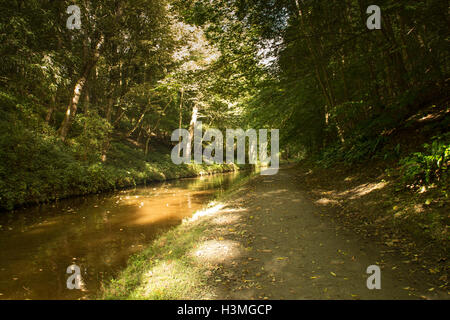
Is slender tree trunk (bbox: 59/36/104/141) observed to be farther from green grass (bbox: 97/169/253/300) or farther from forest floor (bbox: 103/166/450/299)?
green grass (bbox: 97/169/253/300)

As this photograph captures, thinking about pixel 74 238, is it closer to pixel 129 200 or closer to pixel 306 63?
pixel 129 200

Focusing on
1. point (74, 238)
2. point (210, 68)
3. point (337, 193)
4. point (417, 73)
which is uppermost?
point (210, 68)

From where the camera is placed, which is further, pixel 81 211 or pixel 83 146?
pixel 83 146

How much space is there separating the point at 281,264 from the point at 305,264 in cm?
37

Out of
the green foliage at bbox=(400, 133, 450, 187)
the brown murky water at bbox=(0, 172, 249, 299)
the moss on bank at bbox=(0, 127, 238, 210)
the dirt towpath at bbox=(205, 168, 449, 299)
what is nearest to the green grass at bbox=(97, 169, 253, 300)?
the dirt towpath at bbox=(205, 168, 449, 299)

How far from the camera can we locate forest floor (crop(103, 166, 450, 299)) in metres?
2.90

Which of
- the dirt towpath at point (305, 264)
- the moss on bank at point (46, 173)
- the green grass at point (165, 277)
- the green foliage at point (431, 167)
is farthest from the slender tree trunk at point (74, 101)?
the green foliage at point (431, 167)

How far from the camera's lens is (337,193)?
7.25 metres

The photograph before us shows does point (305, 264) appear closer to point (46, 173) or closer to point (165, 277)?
point (165, 277)

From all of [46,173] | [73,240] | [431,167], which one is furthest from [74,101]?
[431,167]
